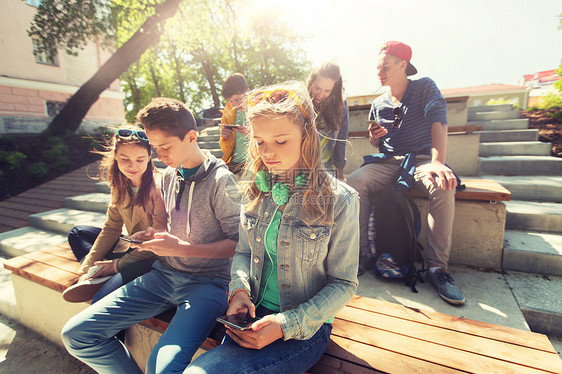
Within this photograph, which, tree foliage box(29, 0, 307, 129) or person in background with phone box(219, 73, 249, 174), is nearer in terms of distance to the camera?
person in background with phone box(219, 73, 249, 174)

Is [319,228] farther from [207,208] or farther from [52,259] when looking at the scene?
[52,259]

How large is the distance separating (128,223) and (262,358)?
154 centimetres

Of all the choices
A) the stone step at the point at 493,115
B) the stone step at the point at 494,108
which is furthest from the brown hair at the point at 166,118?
the stone step at the point at 494,108

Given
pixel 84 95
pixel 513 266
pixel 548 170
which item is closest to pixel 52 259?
pixel 513 266

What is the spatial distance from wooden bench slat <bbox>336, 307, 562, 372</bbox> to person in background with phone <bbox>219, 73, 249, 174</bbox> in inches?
82.5

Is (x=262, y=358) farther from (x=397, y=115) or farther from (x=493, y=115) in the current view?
(x=493, y=115)

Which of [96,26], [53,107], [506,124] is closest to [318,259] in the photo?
[506,124]

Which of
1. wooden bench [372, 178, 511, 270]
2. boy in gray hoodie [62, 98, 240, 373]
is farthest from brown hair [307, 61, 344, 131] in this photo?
boy in gray hoodie [62, 98, 240, 373]

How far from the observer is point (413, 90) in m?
2.96

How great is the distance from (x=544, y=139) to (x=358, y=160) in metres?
3.50

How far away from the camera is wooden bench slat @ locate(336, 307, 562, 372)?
49.3 inches

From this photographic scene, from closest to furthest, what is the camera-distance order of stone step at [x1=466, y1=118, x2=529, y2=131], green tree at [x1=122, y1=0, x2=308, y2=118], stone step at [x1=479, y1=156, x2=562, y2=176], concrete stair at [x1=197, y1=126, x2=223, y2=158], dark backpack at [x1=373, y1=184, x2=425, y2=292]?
dark backpack at [x1=373, y1=184, x2=425, y2=292] → stone step at [x1=479, y1=156, x2=562, y2=176] → stone step at [x1=466, y1=118, x2=529, y2=131] → concrete stair at [x1=197, y1=126, x2=223, y2=158] → green tree at [x1=122, y1=0, x2=308, y2=118]

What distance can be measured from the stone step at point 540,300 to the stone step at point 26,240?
568 cm

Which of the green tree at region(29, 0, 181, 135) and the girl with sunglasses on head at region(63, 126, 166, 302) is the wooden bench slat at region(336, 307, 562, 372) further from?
the green tree at region(29, 0, 181, 135)
